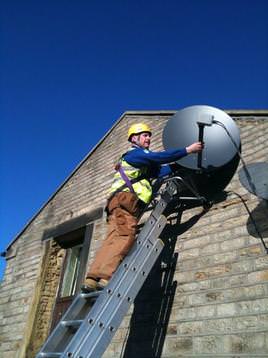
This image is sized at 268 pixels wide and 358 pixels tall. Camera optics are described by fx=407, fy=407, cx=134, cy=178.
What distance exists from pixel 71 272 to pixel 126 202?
11.8 feet

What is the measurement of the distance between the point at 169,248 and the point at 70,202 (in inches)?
132

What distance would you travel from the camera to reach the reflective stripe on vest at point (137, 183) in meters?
3.81

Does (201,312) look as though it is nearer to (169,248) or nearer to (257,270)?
(257,270)

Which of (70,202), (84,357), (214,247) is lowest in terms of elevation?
(84,357)

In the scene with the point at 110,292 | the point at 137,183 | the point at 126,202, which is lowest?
the point at 110,292

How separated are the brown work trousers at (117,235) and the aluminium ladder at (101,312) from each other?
74 millimetres

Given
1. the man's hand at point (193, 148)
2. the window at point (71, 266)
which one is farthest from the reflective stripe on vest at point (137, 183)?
the window at point (71, 266)

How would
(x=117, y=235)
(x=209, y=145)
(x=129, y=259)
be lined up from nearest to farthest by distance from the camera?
1. (x=129, y=259)
2. (x=117, y=235)
3. (x=209, y=145)

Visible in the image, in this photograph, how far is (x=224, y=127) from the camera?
167 inches

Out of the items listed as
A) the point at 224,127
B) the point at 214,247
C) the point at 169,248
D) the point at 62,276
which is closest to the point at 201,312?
the point at 214,247

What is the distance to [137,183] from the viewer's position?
152 inches

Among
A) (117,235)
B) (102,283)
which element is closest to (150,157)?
(117,235)

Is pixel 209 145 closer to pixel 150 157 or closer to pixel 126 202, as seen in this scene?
pixel 150 157

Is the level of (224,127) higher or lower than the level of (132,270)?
higher
